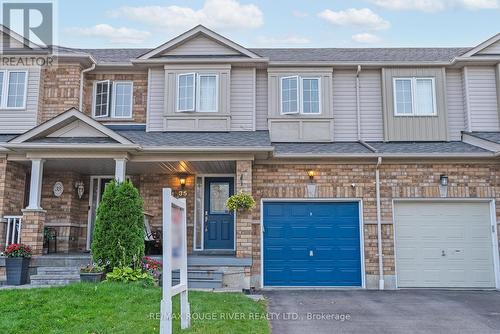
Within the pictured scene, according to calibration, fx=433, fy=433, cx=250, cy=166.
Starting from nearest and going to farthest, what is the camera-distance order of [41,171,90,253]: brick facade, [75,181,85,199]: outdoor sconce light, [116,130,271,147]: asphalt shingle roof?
[116,130,271,147]: asphalt shingle roof, [41,171,90,253]: brick facade, [75,181,85,199]: outdoor sconce light

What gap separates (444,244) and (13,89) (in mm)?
11627

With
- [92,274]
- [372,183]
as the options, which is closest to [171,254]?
[92,274]

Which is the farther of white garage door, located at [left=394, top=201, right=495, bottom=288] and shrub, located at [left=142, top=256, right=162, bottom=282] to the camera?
white garage door, located at [left=394, top=201, right=495, bottom=288]

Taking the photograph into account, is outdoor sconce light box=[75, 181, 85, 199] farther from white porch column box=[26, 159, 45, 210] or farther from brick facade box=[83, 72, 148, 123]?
white porch column box=[26, 159, 45, 210]

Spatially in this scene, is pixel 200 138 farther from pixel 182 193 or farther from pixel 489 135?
pixel 489 135

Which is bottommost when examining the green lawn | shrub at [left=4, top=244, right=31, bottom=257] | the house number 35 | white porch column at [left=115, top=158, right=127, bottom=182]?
the green lawn

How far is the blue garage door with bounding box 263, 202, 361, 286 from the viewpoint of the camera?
33.5 feet

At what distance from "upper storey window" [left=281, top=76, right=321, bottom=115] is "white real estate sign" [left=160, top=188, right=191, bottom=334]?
6417mm

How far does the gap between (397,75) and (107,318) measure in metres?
9.43

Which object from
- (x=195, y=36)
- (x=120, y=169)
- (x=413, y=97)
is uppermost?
(x=195, y=36)

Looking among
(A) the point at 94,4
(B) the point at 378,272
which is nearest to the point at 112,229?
(B) the point at 378,272

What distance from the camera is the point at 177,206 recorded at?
18.0ft

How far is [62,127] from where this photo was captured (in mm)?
9859

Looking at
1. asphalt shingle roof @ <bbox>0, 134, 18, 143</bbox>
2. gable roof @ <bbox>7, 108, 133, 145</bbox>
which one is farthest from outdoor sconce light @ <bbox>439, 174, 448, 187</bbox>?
asphalt shingle roof @ <bbox>0, 134, 18, 143</bbox>
